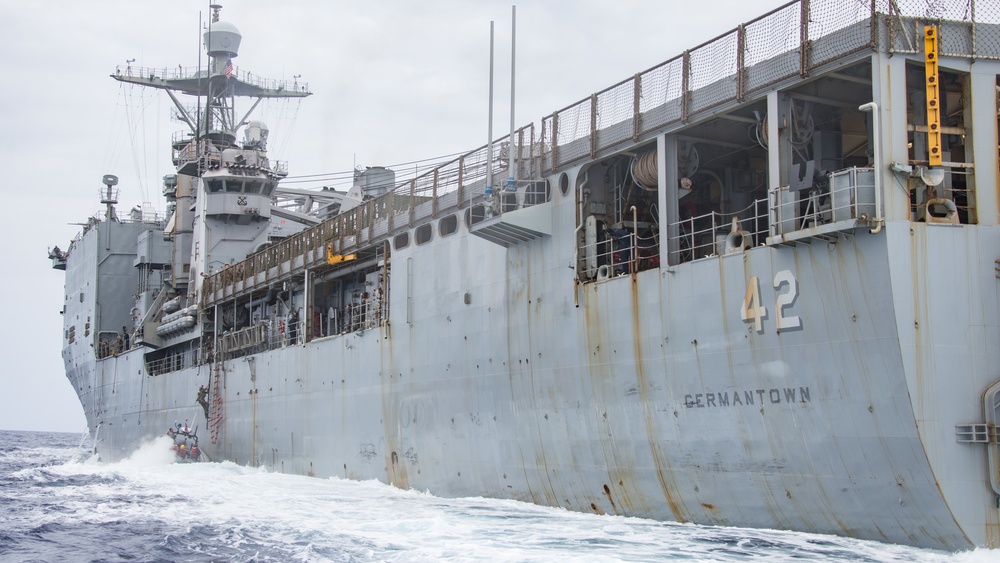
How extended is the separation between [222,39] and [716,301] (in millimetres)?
35381

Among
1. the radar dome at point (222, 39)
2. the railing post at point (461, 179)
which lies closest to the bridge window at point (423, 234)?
the railing post at point (461, 179)

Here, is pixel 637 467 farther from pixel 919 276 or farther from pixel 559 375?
pixel 919 276

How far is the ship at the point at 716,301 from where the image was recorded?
12953 mm

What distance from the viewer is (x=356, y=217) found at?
27.2 meters

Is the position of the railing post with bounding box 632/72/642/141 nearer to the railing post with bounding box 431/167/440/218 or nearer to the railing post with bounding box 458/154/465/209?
the railing post with bounding box 458/154/465/209

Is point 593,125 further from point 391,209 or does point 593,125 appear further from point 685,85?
point 391,209

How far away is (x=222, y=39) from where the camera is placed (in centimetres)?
4494

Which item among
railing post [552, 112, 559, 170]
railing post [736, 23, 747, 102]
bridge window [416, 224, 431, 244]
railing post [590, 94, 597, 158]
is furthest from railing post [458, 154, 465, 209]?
railing post [736, 23, 747, 102]

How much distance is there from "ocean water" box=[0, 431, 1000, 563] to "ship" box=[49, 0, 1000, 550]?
570 millimetres

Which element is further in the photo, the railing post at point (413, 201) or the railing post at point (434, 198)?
the railing post at point (413, 201)

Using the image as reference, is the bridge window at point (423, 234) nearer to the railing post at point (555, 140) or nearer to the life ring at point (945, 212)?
the railing post at point (555, 140)

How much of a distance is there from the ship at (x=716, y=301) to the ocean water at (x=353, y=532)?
1.87ft

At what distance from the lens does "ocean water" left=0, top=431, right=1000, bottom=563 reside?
44.8 feet

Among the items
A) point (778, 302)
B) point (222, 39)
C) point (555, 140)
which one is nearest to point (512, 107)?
point (555, 140)
